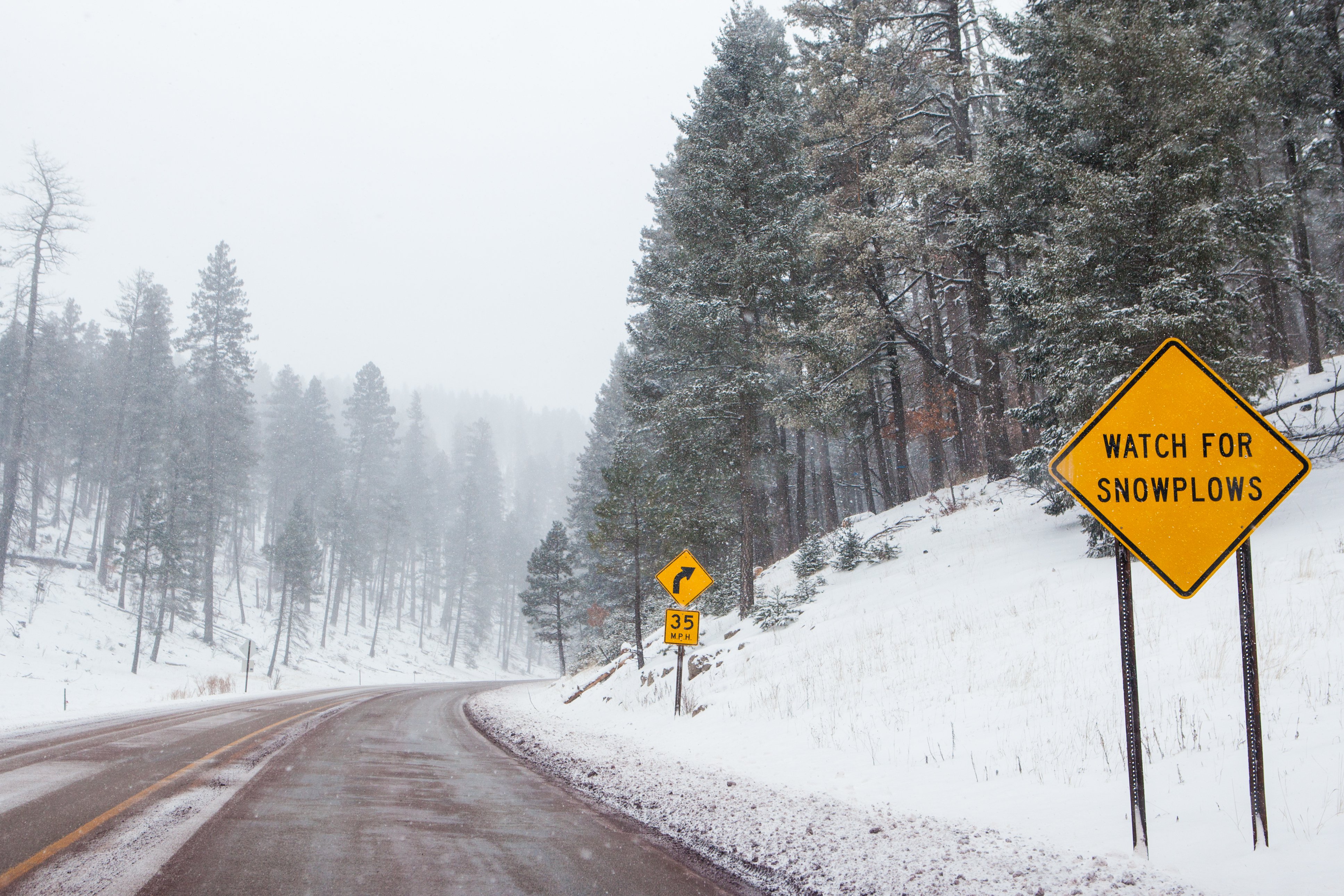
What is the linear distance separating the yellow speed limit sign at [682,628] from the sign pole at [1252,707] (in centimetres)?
916

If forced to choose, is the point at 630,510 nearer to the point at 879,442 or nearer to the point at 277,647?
the point at 879,442

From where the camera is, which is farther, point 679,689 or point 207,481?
point 207,481

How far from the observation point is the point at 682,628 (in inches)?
515

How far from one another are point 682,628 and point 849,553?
8.54 meters

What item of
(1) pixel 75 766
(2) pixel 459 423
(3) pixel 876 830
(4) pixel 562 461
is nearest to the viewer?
(3) pixel 876 830

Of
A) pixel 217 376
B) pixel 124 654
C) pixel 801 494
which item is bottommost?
pixel 124 654

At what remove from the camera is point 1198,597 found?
1025 centimetres

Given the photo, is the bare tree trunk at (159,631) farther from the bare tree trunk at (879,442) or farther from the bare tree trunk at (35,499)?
the bare tree trunk at (879,442)

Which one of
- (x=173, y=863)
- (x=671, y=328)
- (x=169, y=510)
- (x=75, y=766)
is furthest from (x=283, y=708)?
(x=169, y=510)

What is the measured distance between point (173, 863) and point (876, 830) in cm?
468

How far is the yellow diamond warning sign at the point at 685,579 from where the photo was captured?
13219mm

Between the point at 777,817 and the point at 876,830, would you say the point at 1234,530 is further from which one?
the point at 777,817

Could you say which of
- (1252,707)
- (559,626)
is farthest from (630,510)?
(559,626)

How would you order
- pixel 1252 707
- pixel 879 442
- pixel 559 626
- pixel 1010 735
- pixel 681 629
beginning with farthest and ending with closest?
pixel 559 626
pixel 879 442
pixel 681 629
pixel 1010 735
pixel 1252 707
